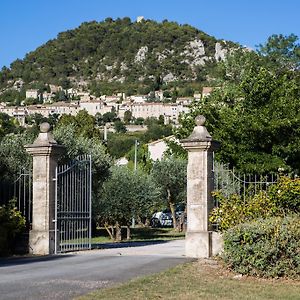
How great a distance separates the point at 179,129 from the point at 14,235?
57.4 feet

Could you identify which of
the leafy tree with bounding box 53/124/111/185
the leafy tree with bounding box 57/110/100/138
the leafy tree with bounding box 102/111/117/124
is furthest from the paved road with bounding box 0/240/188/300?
the leafy tree with bounding box 102/111/117/124

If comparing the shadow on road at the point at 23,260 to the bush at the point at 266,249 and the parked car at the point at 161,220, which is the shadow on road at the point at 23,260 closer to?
the bush at the point at 266,249

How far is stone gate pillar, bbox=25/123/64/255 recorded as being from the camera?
Result: 635 inches

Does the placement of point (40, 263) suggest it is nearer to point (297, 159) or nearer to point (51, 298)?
point (51, 298)

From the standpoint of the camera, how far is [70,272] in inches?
488

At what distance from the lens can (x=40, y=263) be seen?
14.1 m

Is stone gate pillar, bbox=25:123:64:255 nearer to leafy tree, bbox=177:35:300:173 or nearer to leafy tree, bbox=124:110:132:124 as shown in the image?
leafy tree, bbox=177:35:300:173

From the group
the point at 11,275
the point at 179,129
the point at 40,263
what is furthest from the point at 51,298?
the point at 179,129

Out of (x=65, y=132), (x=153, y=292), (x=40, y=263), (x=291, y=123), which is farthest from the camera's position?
(x=65, y=132)

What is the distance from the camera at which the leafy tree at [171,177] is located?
35.4 meters

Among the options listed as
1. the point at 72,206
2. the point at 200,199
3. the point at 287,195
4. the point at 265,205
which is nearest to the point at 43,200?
the point at 72,206

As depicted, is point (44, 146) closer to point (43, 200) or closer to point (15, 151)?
point (43, 200)

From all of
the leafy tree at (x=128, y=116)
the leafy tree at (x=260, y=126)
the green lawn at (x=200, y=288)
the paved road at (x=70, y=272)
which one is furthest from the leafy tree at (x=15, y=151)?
the leafy tree at (x=128, y=116)

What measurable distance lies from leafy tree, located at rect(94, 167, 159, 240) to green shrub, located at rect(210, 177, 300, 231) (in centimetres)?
1242
